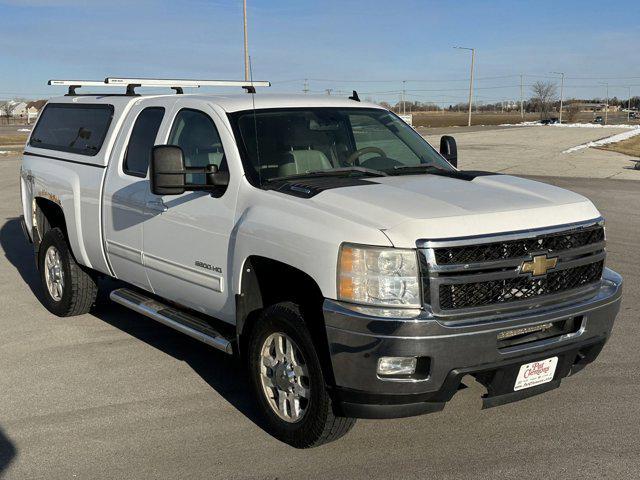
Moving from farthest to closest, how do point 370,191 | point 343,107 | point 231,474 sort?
point 343,107
point 370,191
point 231,474

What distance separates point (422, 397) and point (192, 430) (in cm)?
153

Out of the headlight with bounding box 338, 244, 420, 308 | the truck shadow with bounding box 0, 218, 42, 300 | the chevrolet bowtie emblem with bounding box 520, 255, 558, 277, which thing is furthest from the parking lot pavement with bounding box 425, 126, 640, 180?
the headlight with bounding box 338, 244, 420, 308

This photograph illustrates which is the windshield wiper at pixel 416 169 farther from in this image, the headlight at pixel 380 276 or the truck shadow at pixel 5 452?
the truck shadow at pixel 5 452

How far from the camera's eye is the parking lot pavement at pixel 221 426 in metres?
3.91

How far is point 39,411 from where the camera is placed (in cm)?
470

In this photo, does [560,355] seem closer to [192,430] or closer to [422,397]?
[422,397]

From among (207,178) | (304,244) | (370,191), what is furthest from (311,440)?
(207,178)

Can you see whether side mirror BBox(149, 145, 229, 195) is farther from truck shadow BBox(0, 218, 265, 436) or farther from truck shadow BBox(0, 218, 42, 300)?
truck shadow BBox(0, 218, 42, 300)

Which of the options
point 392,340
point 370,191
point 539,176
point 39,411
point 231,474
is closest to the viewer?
point 392,340

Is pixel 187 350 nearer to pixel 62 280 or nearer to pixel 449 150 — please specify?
pixel 62 280

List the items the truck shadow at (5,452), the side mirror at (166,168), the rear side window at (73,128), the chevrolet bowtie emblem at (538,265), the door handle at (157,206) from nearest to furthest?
the chevrolet bowtie emblem at (538,265), the truck shadow at (5,452), the side mirror at (166,168), the door handle at (157,206), the rear side window at (73,128)

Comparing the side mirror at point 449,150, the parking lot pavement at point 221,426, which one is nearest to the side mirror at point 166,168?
the parking lot pavement at point 221,426

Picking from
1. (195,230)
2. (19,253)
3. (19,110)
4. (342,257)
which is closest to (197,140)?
(195,230)

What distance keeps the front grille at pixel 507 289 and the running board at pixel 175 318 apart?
1.59 metres
